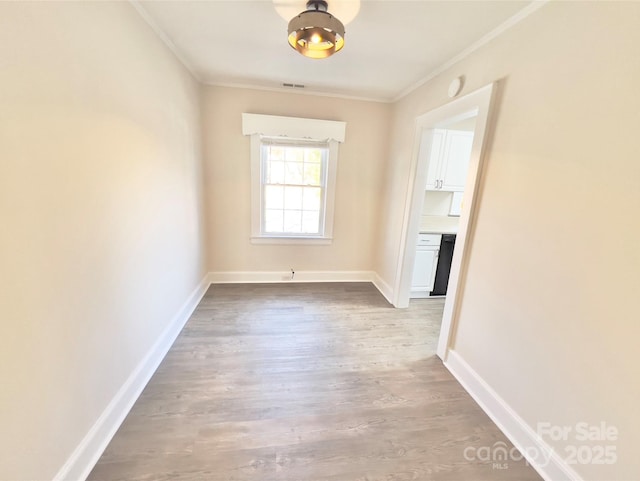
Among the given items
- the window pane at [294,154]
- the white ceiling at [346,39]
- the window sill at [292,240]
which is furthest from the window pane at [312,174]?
the white ceiling at [346,39]

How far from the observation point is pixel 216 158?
3219 millimetres

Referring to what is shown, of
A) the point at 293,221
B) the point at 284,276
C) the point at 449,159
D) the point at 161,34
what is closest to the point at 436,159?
the point at 449,159

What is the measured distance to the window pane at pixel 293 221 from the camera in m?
3.61

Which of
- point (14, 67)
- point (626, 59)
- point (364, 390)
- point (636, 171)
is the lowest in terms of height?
point (364, 390)

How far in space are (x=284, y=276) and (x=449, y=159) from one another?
2.69 m

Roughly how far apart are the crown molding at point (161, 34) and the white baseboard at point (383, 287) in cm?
327

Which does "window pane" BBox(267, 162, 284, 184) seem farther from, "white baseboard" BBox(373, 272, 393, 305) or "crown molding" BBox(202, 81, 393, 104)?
"white baseboard" BBox(373, 272, 393, 305)

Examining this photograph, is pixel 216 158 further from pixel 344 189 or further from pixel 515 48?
pixel 515 48

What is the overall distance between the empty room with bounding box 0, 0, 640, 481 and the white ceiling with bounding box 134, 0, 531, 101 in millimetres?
22

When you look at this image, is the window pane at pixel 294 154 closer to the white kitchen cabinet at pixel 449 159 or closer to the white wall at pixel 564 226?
the white kitchen cabinet at pixel 449 159

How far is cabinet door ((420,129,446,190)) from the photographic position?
326cm

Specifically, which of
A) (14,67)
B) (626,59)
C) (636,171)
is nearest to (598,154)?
(636,171)

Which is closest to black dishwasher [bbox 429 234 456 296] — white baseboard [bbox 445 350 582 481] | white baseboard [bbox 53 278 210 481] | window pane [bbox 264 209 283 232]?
white baseboard [bbox 445 350 582 481]

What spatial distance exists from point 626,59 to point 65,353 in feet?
8.95
